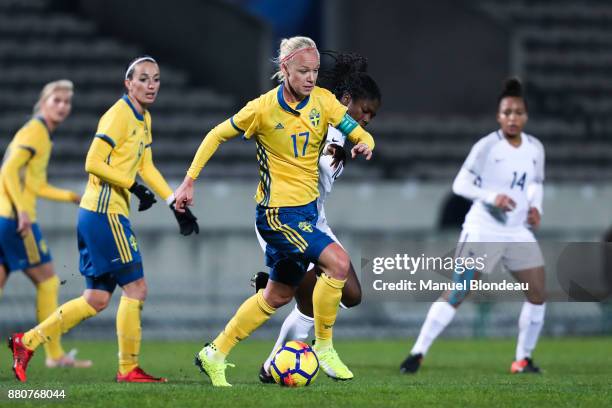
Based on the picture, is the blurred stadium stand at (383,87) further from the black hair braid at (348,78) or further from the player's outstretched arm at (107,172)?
the player's outstretched arm at (107,172)

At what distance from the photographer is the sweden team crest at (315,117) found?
786 centimetres

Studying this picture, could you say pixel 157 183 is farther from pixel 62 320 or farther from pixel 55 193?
pixel 55 193

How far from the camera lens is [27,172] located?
10578 millimetres

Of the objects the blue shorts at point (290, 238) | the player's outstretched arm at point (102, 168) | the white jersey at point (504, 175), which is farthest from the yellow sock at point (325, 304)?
the white jersey at point (504, 175)

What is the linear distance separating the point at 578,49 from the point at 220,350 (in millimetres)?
15573

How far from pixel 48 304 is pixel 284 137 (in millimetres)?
3989

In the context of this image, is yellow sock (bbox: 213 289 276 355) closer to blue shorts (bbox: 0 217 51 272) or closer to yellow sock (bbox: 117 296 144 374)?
yellow sock (bbox: 117 296 144 374)

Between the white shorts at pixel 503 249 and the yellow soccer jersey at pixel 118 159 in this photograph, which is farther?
the white shorts at pixel 503 249

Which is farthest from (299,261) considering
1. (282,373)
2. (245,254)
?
(245,254)

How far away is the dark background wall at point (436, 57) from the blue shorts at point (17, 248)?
34.5 ft

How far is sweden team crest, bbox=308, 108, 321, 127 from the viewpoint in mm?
7855

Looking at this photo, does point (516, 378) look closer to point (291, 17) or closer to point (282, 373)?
point (282, 373)

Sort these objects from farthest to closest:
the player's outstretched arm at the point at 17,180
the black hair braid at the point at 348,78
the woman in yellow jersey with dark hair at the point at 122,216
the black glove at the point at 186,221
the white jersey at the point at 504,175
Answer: the white jersey at the point at 504,175
the player's outstretched arm at the point at 17,180
the black hair braid at the point at 348,78
the woman in yellow jersey with dark hair at the point at 122,216
the black glove at the point at 186,221
